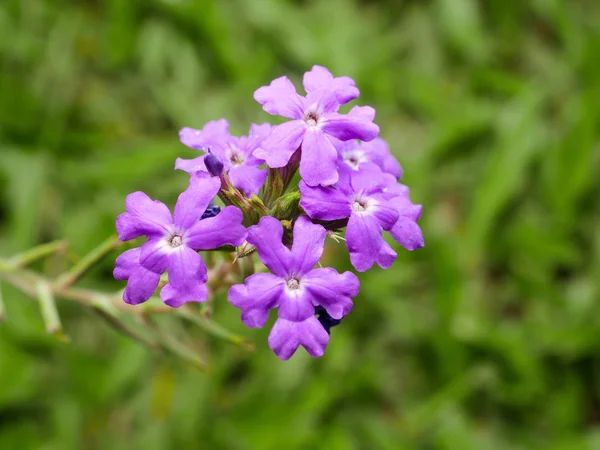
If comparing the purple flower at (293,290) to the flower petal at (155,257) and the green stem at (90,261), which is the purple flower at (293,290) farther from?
the green stem at (90,261)

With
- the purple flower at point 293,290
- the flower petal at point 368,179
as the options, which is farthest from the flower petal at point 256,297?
the flower petal at point 368,179

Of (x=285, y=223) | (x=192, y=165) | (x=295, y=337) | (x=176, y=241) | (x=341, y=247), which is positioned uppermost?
(x=341, y=247)

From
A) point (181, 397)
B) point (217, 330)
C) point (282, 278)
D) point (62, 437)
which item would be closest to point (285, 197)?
point (282, 278)

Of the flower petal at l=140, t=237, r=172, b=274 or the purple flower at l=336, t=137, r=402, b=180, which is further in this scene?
the purple flower at l=336, t=137, r=402, b=180

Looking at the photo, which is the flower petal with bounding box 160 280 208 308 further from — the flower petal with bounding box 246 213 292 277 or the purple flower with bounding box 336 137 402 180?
the purple flower with bounding box 336 137 402 180

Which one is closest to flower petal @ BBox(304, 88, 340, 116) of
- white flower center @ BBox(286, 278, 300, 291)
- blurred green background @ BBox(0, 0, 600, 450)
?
white flower center @ BBox(286, 278, 300, 291)

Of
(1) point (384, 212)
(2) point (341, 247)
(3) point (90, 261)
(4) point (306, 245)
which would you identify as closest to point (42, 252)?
(3) point (90, 261)

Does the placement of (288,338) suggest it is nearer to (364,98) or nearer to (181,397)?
(181,397)

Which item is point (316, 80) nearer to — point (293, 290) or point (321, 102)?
point (321, 102)
